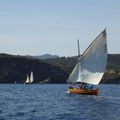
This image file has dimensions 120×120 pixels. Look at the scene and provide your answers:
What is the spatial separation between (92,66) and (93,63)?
72 cm

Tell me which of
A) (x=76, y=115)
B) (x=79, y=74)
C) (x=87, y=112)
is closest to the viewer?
(x=76, y=115)

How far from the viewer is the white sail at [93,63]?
92775mm

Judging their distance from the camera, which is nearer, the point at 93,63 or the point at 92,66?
the point at 93,63

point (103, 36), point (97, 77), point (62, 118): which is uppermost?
point (103, 36)

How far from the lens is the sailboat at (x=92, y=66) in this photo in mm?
92875

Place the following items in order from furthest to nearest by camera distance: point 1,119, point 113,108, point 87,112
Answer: point 113,108, point 87,112, point 1,119

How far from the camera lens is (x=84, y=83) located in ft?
336

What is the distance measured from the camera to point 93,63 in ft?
316

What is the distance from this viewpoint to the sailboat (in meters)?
92.9

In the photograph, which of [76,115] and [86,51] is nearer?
[76,115]

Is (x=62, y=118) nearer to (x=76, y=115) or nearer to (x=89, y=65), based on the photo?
(x=76, y=115)

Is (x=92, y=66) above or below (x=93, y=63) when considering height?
below

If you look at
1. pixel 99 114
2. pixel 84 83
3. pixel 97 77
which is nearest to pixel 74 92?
pixel 84 83

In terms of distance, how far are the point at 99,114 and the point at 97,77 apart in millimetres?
33541
